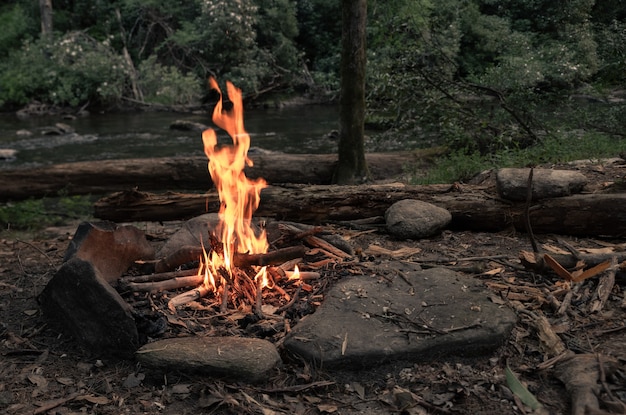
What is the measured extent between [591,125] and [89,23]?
28273 mm

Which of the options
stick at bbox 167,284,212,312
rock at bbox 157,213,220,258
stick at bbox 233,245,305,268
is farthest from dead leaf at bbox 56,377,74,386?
rock at bbox 157,213,220,258

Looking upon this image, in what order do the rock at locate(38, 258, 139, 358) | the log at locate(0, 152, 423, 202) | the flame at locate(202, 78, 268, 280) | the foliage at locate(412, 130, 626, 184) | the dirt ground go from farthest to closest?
the log at locate(0, 152, 423, 202) → the foliage at locate(412, 130, 626, 184) → the flame at locate(202, 78, 268, 280) → the rock at locate(38, 258, 139, 358) → the dirt ground

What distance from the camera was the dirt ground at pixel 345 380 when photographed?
118 inches

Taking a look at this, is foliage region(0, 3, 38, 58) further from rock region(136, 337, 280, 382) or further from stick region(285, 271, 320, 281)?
rock region(136, 337, 280, 382)

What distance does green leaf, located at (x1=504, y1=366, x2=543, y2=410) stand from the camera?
2887mm

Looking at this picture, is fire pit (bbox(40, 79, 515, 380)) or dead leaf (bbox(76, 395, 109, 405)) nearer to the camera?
dead leaf (bbox(76, 395, 109, 405))

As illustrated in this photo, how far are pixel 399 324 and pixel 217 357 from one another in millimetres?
1163

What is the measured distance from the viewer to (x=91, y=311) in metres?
3.63

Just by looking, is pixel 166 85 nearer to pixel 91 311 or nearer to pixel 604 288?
pixel 91 311

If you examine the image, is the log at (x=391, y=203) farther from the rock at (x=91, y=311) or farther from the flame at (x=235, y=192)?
the rock at (x=91, y=311)

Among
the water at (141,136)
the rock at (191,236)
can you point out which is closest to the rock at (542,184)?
the rock at (191,236)

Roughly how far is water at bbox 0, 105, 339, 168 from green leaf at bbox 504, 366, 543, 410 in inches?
455

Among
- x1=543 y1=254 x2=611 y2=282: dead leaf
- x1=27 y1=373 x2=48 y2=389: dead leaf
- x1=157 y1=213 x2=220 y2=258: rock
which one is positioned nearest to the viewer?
x1=27 y1=373 x2=48 y2=389: dead leaf

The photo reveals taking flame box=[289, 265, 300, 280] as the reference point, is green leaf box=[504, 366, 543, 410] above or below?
below
